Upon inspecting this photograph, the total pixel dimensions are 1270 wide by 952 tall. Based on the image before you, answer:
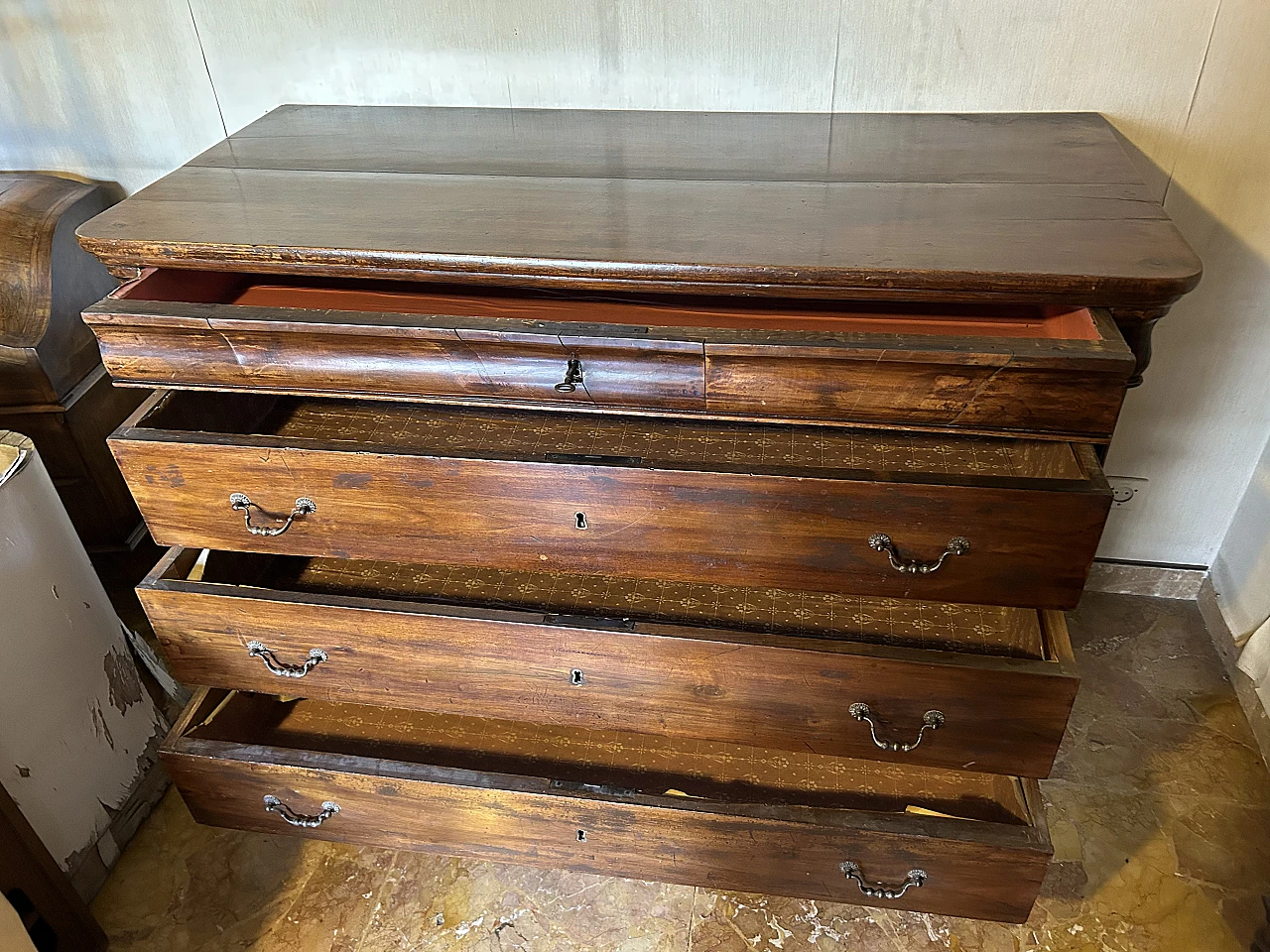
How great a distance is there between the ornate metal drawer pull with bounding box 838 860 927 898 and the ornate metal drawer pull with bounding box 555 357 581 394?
671 millimetres

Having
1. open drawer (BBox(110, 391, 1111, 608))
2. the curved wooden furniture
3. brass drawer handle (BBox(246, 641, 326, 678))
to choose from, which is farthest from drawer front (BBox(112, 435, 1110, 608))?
the curved wooden furniture

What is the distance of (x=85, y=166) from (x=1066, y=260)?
1.51 metres

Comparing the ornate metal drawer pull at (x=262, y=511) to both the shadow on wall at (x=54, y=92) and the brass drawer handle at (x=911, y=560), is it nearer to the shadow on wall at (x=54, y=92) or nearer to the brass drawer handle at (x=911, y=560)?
the brass drawer handle at (x=911, y=560)

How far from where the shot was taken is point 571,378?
898 mm

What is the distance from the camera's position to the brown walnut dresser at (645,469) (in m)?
0.88

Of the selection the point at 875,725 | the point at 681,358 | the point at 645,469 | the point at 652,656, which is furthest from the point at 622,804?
the point at 681,358

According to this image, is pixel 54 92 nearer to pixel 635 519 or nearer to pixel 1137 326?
pixel 635 519

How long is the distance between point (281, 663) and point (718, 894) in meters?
0.70

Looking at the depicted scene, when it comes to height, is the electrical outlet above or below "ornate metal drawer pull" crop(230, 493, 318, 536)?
below

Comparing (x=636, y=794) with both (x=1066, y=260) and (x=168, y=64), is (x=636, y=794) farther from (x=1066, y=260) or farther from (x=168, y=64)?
(x=168, y=64)

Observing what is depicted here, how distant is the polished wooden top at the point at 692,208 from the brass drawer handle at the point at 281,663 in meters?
0.46

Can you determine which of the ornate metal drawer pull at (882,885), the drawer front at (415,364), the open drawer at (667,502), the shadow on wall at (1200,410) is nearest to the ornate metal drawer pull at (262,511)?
the open drawer at (667,502)

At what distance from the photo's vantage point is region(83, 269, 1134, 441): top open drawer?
832 mm

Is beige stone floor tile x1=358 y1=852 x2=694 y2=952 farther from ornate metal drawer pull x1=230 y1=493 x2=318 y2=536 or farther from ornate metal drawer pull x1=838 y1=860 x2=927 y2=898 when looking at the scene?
ornate metal drawer pull x1=230 y1=493 x2=318 y2=536
